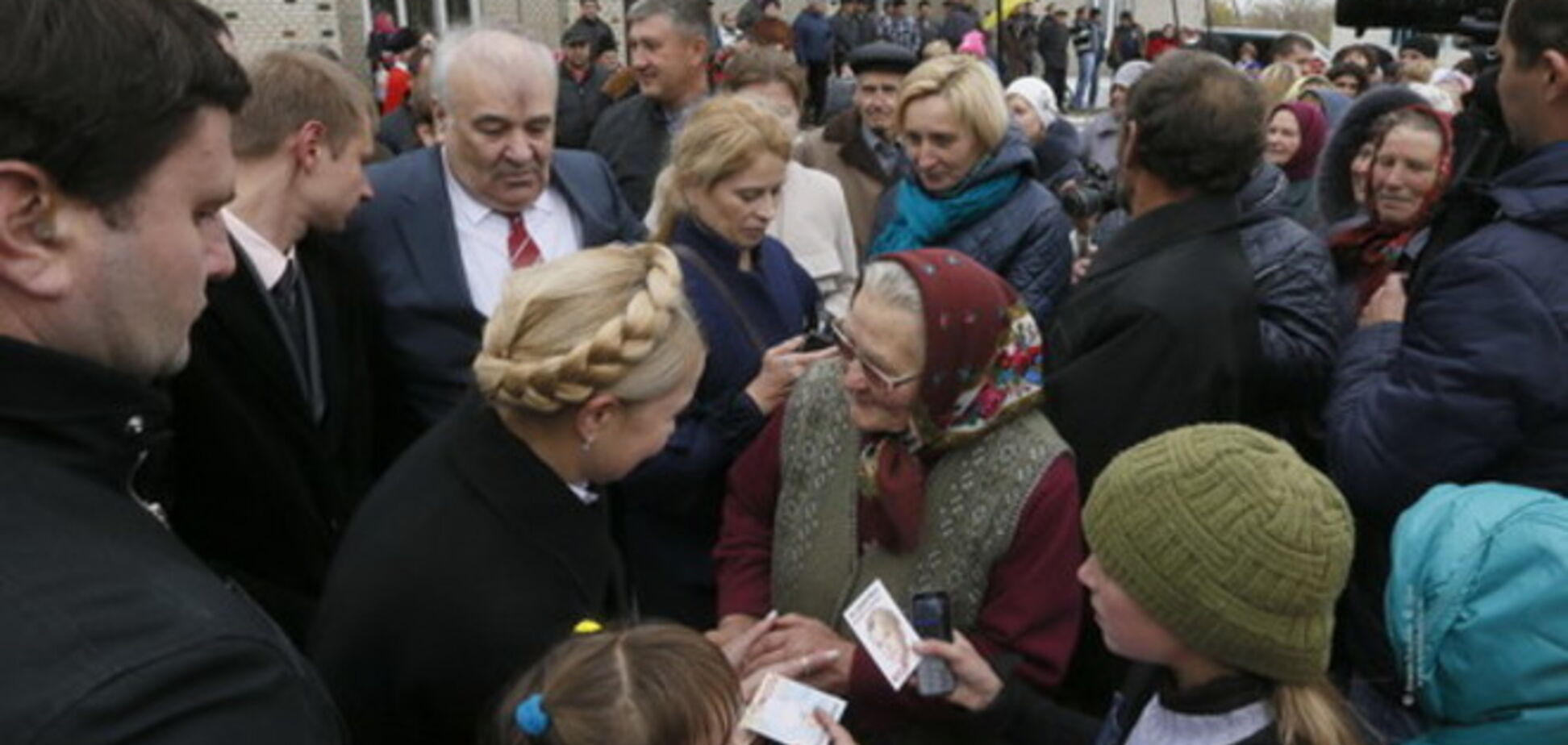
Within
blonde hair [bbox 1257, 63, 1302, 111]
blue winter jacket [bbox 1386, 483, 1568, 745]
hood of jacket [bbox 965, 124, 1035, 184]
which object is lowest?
blue winter jacket [bbox 1386, 483, 1568, 745]

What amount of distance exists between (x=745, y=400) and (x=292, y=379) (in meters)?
0.98

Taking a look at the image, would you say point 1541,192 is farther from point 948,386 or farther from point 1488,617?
point 948,386

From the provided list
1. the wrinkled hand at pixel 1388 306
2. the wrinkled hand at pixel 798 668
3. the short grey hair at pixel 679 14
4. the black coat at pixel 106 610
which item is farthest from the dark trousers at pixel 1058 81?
the black coat at pixel 106 610

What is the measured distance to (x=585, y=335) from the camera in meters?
1.74

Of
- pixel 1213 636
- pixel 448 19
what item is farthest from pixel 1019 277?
pixel 448 19

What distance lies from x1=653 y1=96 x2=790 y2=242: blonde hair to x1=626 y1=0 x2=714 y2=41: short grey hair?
1920 millimetres

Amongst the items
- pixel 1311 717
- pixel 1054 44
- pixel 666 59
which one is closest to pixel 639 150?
pixel 666 59

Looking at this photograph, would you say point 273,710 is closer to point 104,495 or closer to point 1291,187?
point 104,495

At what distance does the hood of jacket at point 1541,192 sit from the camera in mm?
2109

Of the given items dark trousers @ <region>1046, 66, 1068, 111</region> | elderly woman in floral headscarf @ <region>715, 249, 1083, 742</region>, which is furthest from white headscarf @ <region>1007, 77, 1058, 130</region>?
dark trousers @ <region>1046, 66, 1068, 111</region>

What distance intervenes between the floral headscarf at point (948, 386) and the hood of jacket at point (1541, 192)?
94 centimetres

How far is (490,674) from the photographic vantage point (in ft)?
5.23

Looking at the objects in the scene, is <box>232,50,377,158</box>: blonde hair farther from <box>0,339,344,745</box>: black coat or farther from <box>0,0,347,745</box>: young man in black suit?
<box>0,339,344,745</box>: black coat

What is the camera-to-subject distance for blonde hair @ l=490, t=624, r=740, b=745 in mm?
1450
